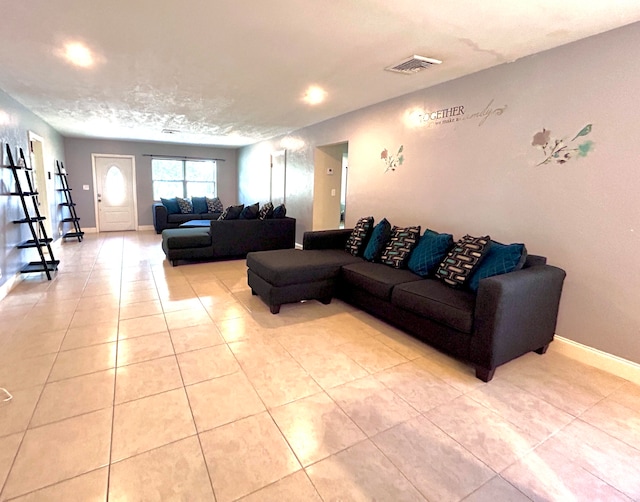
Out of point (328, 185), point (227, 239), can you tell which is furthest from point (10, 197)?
point (328, 185)

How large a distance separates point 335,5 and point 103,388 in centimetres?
274

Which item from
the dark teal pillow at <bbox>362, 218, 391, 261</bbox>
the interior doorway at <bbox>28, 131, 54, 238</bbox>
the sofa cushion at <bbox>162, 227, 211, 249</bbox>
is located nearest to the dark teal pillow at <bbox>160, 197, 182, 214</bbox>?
the interior doorway at <bbox>28, 131, 54, 238</bbox>

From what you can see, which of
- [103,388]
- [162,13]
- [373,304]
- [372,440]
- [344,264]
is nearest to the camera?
[372,440]

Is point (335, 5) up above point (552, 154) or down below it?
above

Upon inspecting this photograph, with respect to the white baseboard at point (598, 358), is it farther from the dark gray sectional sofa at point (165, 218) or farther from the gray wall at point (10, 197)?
the dark gray sectional sofa at point (165, 218)

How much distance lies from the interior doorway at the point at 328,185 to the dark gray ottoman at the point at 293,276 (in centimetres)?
234

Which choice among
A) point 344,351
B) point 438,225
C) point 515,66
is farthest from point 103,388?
point 515,66

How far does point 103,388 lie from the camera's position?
204 cm

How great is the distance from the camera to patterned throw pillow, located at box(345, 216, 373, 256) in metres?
3.85

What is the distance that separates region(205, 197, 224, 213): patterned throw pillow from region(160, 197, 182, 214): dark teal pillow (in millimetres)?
765

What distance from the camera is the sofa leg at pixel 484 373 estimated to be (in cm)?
218

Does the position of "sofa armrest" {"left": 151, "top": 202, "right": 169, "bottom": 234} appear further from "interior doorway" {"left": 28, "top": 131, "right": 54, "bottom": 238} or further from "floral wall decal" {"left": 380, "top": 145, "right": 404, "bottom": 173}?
"floral wall decal" {"left": 380, "top": 145, "right": 404, "bottom": 173}

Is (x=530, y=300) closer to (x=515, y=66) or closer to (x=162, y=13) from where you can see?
(x=515, y=66)

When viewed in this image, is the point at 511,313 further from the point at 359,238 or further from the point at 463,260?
the point at 359,238
